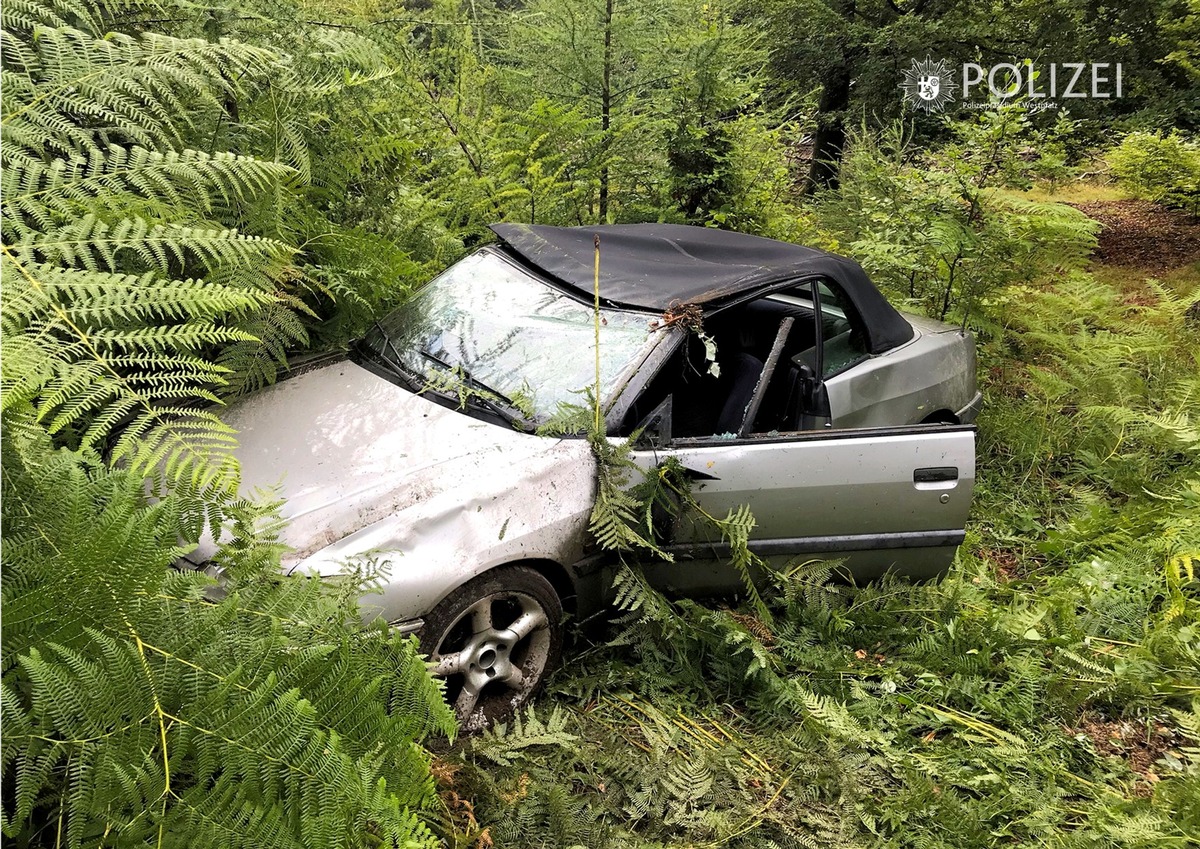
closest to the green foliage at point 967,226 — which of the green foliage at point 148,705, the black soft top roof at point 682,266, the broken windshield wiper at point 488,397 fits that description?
the black soft top roof at point 682,266

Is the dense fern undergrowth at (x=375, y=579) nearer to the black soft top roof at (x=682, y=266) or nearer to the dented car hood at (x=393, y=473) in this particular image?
the dented car hood at (x=393, y=473)

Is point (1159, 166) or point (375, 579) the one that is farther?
point (1159, 166)

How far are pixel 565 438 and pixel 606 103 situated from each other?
4.78m

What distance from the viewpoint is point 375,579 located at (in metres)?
2.30

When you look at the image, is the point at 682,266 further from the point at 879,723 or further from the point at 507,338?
the point at 879,723

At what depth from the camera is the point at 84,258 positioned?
2299 mm

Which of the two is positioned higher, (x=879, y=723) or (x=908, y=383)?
(x=908, y=383)

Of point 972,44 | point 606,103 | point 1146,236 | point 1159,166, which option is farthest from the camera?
point 1146,236

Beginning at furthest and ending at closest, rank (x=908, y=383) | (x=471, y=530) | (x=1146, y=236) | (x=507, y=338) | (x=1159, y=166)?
(x=1146, y=236)
(x=1159, y=166)
(x=908, y=383)
(x=507, y=338)
(x=471, y=530)

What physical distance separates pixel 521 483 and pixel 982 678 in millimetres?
2127

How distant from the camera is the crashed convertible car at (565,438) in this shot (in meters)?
2.61

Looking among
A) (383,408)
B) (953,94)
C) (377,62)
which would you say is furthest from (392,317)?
(953,94)

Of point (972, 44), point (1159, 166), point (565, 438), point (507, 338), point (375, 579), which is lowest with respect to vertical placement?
point (375, 579)

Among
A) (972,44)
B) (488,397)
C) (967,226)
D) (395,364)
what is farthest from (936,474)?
(972,44)
